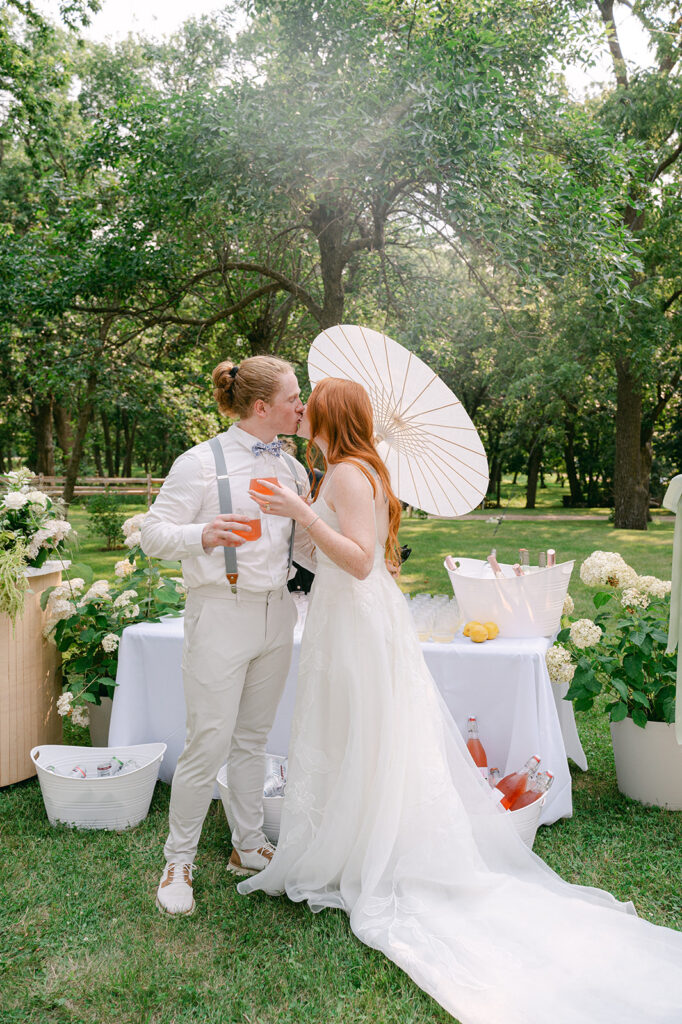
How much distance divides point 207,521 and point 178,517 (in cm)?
10

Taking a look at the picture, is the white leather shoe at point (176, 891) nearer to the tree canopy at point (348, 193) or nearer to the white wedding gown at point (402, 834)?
the white wedding gown at point (402, 834)

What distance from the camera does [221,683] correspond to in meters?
2.61

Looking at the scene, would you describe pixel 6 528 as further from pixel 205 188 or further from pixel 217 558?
pixel 205 188

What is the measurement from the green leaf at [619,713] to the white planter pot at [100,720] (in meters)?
2.52

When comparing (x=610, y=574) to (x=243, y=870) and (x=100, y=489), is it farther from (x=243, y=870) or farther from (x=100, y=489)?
(x=100, y=489)

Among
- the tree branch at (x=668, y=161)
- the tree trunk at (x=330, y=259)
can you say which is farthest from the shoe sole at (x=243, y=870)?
the tree branch at (x=668, y=161)

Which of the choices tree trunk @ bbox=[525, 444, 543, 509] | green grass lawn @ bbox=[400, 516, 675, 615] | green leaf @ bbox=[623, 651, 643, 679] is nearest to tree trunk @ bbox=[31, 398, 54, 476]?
green grass lawn @ bbox=[400, 516, 675, 615]

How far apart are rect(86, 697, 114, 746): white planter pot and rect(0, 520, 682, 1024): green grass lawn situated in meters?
0.44

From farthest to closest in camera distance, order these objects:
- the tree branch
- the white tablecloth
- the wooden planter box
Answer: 1. the tree branch
2. the wooden planter box
3. the white tablecloth

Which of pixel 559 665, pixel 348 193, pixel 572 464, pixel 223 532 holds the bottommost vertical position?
pixel 559 665

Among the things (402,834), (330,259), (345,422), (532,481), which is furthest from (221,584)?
(532,481)

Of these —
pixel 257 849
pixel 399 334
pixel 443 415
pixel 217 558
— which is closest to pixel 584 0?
pixel 399 334

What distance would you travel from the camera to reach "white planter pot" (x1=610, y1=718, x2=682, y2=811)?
3408 millimetres

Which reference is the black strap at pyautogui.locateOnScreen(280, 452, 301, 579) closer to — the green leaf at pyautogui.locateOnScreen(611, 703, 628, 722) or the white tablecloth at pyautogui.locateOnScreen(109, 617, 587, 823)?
the white tablecloth at pyautogui.locateOnScreen(109, 617, 587, 823)
